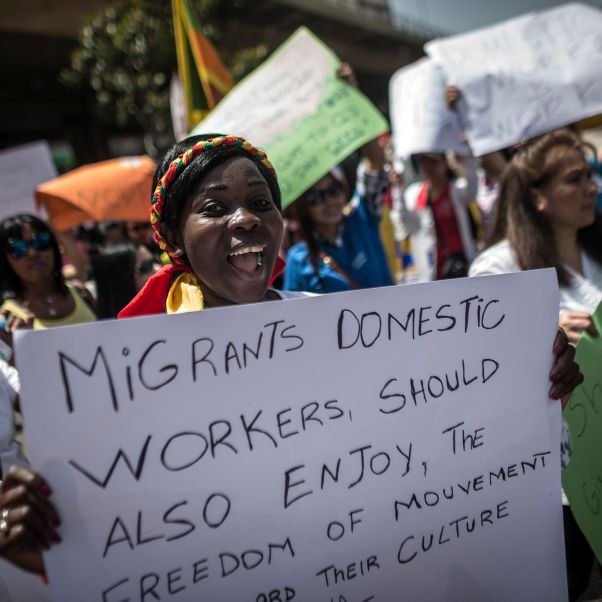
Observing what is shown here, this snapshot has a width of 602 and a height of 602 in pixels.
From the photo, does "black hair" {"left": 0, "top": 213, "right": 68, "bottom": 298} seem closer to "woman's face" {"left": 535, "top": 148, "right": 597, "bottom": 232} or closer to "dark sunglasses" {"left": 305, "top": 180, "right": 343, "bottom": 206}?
"dark sunglasses" {"left": 305, "top": 180, "right": 343, "bottom": 206}

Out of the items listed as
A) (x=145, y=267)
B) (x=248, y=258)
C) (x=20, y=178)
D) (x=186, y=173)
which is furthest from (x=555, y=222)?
(x=20, y=178)

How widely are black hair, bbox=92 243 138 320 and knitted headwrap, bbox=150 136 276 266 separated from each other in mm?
1596

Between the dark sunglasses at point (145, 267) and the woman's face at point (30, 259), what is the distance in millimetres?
473

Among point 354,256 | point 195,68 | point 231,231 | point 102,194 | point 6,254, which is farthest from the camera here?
point 102,194

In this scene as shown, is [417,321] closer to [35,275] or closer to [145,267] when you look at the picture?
[145,267]

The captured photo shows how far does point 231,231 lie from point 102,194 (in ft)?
9.53

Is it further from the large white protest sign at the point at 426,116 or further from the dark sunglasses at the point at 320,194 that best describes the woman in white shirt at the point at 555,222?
the dark sunglasses at the point at 320,194

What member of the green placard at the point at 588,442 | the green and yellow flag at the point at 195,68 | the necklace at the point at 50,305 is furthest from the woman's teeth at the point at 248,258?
the green and yellow flag at the point at 195,68

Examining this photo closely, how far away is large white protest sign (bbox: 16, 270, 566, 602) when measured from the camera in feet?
3.35

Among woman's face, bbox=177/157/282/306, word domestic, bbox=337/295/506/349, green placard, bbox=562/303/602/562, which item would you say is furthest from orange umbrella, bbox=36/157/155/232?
green placard, bbox=562/303/602/562

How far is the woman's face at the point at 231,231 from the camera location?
53.9 inches

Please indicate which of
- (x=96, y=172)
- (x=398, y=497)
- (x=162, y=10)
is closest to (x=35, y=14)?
(x=162, y=10)

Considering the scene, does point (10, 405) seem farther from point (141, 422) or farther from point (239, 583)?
point (239, 583)

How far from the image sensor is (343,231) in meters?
3.19
